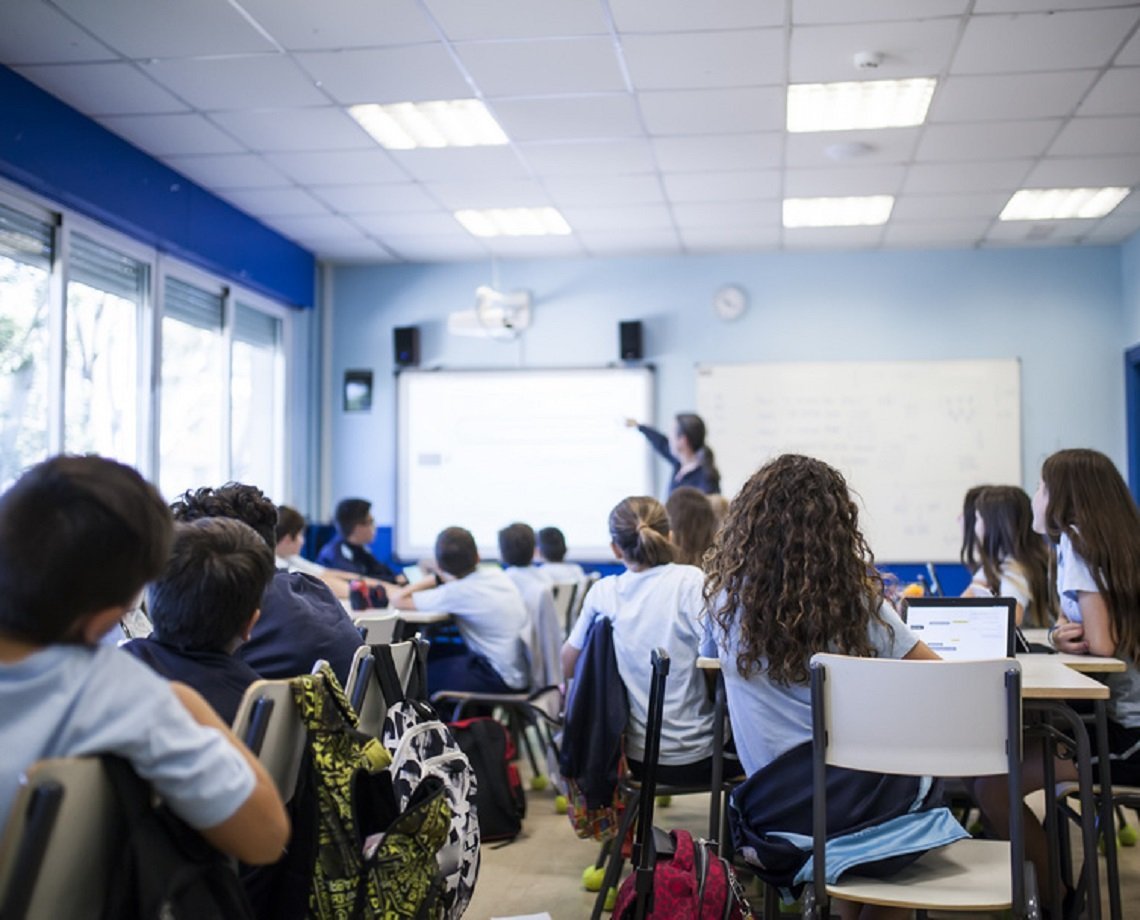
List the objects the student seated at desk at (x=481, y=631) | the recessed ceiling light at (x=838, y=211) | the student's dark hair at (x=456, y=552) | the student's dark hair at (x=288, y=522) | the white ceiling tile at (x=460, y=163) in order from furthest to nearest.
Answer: the recessed ceiling light at (x=838, y=211)
the white ceiling tile at (x=460, y=163)
the student's dark hair at (x=288, y=522)
the student's dark hair at (x=456, y=552)
the student seated at desk at (x=481, y=631)

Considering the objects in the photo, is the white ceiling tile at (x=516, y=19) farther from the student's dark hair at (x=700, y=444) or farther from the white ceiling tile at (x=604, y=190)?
the student's dark hair at (x=700, y=444)

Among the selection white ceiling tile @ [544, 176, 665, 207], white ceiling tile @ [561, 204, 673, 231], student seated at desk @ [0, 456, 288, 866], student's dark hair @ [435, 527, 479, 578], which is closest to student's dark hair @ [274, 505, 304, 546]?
student's dark hair @ [435, 527, 479, 578]

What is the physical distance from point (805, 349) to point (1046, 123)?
268 centimetres

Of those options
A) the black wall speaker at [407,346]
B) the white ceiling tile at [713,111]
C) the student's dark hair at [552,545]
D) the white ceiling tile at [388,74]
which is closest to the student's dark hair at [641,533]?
the white ceiling tile at [388,74]

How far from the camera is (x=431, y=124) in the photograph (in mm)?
5059

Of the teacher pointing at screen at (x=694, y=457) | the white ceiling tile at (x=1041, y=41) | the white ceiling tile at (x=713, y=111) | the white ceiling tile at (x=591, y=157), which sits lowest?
the teacher pointing at screen at (x=694, y=457)

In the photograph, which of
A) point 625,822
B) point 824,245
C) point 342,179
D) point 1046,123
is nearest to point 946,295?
point 824,245

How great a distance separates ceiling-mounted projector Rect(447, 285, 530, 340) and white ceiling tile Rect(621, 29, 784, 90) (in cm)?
279

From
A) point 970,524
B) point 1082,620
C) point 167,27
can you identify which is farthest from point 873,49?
point 167,27

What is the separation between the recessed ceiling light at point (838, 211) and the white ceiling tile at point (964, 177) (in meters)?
0.26

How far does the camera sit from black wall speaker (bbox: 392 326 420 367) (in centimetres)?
775

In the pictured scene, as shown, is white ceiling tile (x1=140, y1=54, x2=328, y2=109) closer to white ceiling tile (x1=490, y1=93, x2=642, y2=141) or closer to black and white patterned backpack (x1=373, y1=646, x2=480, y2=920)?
white ceiling tile (x1=490, y1=93, x2=642, y2=141)

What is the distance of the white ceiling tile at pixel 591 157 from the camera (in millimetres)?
5297

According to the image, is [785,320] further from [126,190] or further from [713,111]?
[126,190]
